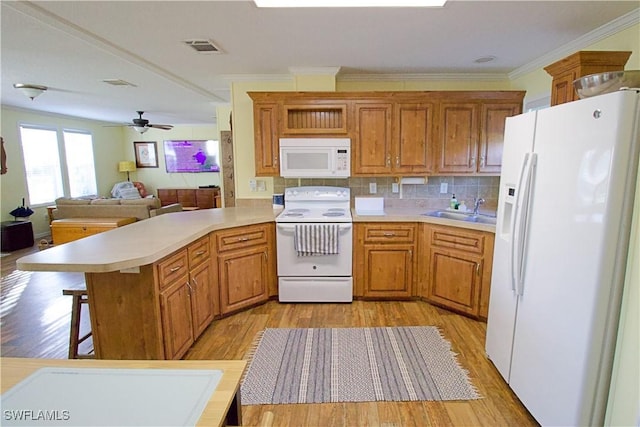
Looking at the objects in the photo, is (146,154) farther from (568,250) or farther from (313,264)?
(568,250)

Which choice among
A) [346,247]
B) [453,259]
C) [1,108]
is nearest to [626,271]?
[453,259]

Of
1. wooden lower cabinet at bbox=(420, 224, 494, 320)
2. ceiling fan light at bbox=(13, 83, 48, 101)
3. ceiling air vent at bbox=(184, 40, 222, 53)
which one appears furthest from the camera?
ceiling fan light at bbox=(13, 83, 48, 101)

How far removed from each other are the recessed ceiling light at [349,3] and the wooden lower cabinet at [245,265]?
5.99ft

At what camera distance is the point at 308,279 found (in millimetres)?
3338

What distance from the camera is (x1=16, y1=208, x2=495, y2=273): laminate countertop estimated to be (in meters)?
1.74

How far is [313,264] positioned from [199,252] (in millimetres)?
1128

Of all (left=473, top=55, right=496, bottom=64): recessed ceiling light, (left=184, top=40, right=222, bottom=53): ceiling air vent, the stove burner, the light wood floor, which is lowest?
the light wood floor

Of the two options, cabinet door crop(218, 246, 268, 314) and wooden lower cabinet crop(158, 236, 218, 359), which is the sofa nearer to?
cabinet door crop(218, 246, 268, 314)

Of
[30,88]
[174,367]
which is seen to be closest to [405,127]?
[174,367]

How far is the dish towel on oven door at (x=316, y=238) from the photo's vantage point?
126 inches

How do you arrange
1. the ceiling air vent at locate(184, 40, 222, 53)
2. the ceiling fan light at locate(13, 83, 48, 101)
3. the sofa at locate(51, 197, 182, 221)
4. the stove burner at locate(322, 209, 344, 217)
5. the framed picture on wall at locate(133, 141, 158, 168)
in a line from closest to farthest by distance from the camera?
the ceiling air vent at locate(184, 40, 222, 53), the stove burner at locate(322, 209, 344, 217), the ceiling fan light at locate(13, 83, 48, 101), the sofa at locate(51, 197, 182, 221), the framed picture on wall at locate(133, 141, 158, 168)

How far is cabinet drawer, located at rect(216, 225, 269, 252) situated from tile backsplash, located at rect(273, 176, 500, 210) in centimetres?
87

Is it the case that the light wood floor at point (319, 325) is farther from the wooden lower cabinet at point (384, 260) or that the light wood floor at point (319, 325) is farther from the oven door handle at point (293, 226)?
the oven door handle at point (293, 226)

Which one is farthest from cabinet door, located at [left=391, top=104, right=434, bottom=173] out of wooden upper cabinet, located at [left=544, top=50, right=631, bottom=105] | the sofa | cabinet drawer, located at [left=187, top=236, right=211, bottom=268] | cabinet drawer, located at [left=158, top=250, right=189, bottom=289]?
the sofa
